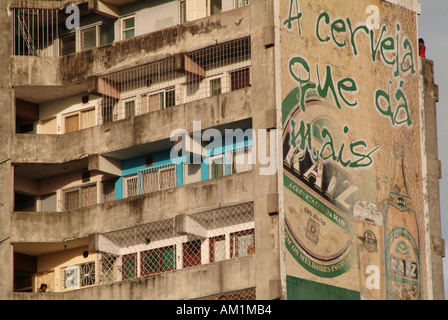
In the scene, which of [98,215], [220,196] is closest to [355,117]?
[220,196]

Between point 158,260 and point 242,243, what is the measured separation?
3.70 meters

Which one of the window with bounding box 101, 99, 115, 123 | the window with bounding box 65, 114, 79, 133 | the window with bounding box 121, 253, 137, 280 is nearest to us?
the window with bounding box 121, 253, 137, 280

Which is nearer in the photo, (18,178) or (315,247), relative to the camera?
(315,247)

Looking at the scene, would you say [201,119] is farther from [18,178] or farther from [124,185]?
[18,178]

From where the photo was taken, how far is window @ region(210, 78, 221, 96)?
178ft

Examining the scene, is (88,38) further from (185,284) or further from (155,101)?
(185,284)

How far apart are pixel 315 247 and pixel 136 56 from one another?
10.3 meters

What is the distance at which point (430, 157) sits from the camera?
56.8 metres

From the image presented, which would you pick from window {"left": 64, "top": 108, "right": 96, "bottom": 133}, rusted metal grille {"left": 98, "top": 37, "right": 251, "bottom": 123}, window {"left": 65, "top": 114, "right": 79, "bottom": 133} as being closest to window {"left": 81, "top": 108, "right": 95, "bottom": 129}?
window {"left": 64, "top": 108, "right": 96, "bottom": 133}

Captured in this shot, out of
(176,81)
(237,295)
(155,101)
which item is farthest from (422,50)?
(237,295)

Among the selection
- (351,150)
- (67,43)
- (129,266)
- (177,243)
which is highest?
(67,43)

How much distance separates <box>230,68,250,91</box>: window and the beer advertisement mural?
2.10 m

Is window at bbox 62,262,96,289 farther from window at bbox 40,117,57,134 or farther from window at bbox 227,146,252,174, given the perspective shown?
window at bbox 227,146,252,174

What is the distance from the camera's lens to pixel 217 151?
5341cm
